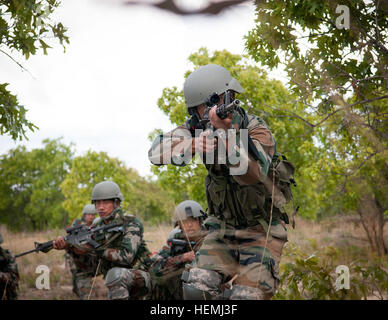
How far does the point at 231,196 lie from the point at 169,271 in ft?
9.46

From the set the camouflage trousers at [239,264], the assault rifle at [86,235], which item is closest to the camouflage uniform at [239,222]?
the camouflage trousers at [239,264]

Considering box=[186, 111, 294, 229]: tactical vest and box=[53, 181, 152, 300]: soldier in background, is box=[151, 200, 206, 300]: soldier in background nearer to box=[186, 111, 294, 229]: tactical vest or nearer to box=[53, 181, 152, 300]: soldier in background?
box=[53, 181, 152, 300]: soldier in background

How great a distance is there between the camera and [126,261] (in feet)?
19.4

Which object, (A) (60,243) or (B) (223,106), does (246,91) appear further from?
(B) (223,106)

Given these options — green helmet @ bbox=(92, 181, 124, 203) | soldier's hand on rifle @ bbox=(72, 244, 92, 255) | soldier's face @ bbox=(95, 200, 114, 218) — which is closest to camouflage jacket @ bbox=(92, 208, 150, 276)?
soldier's hand on rifle @ bbox=(72, 244, 92, 255)

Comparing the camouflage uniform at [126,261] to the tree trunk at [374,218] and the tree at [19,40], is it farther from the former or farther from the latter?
the tree trunk at [374,218]

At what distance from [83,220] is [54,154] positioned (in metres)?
25.7

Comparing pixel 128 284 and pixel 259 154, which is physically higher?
pixel 259 154

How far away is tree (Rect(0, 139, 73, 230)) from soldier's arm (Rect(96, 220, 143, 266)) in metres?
26.9

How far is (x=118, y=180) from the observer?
1527 centimetres

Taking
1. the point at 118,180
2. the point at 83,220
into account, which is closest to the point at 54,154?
the point at 118,180

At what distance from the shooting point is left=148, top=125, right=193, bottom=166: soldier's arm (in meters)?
2.92

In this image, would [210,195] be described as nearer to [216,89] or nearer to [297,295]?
[216,89]

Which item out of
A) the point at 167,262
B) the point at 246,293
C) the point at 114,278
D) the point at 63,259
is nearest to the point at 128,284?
the point at 114,278
